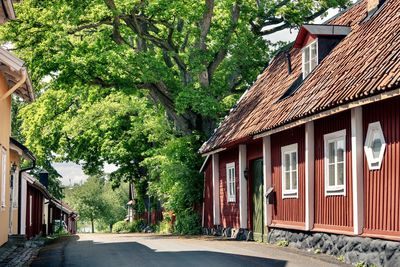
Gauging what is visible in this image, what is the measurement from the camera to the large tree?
94.8ft

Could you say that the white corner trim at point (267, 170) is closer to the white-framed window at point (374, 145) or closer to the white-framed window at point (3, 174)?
the white-framed window at point (374, 145)

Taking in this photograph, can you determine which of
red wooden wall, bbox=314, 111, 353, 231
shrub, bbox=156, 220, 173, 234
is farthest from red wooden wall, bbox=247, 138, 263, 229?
shrub, bbox=156, 220, 173, 234

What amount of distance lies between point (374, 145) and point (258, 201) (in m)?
9.05

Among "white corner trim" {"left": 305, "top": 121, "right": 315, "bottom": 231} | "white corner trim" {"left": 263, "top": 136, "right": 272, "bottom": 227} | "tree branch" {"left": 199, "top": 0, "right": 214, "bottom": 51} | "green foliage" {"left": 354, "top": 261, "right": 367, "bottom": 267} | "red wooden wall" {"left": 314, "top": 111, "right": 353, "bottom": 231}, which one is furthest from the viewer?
"tree branch" {"left": 199, "top": 0, "right": 214, "bottom": 51}

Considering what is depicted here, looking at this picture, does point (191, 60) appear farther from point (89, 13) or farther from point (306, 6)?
point (306, 6)

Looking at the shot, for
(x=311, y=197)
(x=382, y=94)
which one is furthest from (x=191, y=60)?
(x=382, y=94)

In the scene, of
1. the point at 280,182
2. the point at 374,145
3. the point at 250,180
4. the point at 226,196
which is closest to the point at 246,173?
the point at 250,180

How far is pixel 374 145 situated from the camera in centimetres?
1462

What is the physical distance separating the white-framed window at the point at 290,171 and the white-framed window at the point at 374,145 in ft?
14.8

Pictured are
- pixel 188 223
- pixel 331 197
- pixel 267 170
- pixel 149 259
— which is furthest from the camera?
pixel 188 223

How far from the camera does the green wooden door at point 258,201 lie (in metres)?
22.8

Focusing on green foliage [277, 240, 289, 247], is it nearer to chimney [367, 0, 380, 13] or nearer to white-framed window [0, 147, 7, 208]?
chimney [367, 0, 380, 13]

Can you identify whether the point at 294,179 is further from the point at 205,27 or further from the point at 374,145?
the point at 205,27

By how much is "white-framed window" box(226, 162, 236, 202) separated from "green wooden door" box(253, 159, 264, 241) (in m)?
2.21
